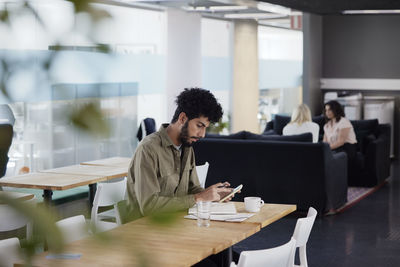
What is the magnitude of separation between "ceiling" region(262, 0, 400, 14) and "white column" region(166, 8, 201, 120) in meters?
2.06

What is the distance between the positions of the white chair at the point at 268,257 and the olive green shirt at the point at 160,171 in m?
0.66

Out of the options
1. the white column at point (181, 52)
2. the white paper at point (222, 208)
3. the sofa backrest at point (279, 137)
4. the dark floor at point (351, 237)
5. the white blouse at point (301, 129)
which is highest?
the white column at point (181, 52)

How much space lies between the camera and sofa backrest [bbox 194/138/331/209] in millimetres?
6918

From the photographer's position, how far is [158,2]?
920cm

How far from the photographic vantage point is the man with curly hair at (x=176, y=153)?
11.2 feet

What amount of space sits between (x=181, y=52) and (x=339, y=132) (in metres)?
3.09

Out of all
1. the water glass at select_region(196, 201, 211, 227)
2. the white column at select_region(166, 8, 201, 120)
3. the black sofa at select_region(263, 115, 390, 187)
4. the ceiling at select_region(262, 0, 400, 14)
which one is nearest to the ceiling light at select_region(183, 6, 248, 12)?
the white column at select_region(166, 8, 201, 120)

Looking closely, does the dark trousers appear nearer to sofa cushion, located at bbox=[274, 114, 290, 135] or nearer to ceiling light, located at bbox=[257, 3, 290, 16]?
sofa cushion, located at bbox=[274, 114, 290, 135]

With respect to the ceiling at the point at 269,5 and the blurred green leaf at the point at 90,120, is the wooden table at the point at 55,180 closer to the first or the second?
the ceiling at the point at 269,5

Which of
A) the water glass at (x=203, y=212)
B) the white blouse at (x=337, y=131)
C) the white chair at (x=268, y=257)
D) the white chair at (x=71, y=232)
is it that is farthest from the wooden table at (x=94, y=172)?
the white chair at (x=71, y=232)

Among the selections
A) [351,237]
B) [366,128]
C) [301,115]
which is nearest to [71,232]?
[351,237]

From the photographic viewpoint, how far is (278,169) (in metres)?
7.05

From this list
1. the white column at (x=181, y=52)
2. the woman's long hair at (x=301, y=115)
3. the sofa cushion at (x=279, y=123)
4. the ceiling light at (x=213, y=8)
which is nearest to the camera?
the woman's long hair at (x=301, y=115)

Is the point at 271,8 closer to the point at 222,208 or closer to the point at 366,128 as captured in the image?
the point at 366,128
